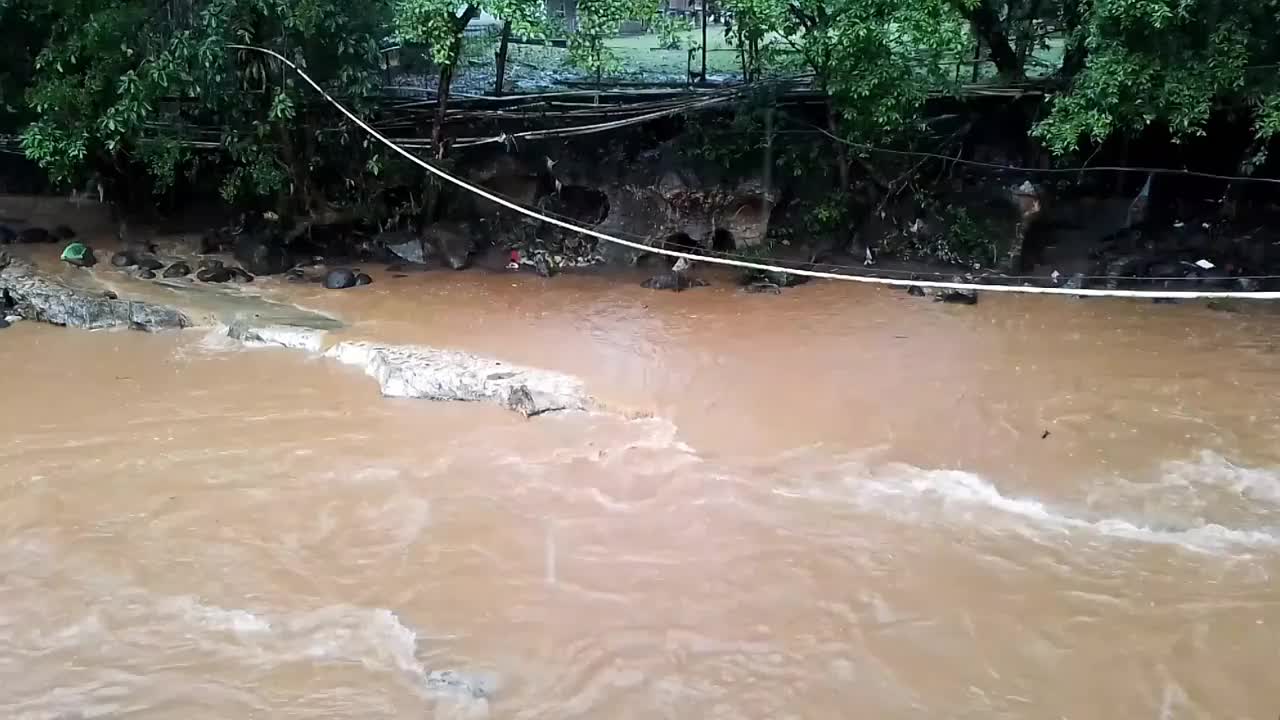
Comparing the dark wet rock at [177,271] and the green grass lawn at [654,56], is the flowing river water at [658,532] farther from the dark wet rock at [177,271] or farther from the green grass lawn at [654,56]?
the green grass lawn at [654,56]

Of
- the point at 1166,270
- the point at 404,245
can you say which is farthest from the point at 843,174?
the point at 404,245

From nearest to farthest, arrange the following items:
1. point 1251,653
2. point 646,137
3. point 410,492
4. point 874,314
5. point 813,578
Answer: point 1251,653 < point 813,578 < point 410,492 < point 874,314 < point 646,137

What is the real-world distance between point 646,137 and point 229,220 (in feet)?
15.8

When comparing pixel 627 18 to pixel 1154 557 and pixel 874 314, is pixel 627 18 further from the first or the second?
pixel 1154 557

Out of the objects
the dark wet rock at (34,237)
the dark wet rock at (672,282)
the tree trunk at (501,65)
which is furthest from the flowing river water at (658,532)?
the tree trunk at (501,65)

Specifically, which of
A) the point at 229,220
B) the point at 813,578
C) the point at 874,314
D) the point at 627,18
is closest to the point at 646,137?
the point at 627,18

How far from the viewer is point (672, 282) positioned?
9.25 metres

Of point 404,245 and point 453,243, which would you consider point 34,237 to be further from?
point 453,243

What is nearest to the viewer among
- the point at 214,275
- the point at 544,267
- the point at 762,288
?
the point at 214,275

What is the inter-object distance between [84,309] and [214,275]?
1466mm

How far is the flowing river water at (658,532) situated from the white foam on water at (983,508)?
0.07 feet

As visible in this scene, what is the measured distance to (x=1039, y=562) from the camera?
175 inches

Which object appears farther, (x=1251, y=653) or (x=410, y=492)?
(x=410, y=492)

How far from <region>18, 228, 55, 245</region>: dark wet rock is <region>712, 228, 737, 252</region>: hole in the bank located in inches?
282
